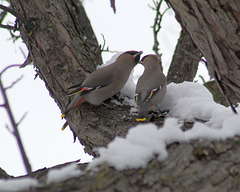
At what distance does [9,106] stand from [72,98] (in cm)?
194

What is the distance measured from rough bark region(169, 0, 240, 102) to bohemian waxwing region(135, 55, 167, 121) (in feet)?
3.54

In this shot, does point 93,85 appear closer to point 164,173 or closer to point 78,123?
point 78,123

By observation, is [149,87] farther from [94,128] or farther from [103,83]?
[94,128]

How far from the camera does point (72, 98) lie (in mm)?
3713

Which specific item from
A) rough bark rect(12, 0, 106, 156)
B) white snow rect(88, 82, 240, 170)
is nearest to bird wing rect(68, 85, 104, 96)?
rough bark rect(12, 0, 106, 156)

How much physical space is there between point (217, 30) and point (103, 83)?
6.71 feet

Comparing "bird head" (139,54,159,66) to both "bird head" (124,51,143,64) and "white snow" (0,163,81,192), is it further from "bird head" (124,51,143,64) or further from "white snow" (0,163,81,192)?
"white snow" (0,163,81,192)

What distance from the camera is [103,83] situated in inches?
158

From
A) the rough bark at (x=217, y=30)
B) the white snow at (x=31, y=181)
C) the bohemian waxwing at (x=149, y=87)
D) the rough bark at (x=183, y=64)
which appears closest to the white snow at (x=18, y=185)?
the white snow at (x=31, y=181)

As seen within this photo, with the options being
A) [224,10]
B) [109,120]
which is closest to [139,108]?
[109,120]

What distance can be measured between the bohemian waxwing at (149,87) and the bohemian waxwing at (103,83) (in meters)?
0.23

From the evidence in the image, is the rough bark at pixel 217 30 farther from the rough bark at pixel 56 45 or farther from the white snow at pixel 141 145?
the rough bark at pixel 56 45

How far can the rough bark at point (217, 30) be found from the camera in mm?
2104

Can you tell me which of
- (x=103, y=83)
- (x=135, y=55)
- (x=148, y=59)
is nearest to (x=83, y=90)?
(x=103, y=83)
